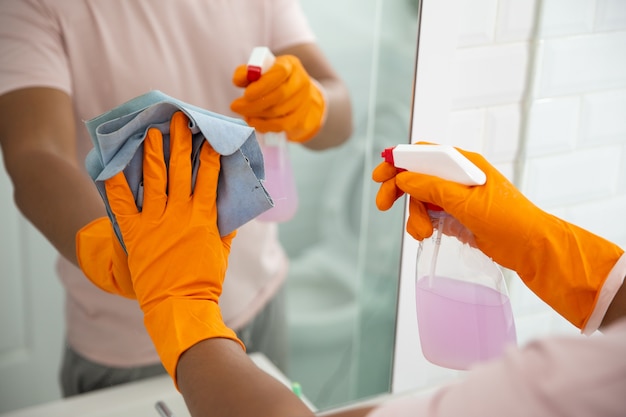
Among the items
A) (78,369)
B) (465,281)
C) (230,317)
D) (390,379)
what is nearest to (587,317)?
(465,281)

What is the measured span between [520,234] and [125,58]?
599mm

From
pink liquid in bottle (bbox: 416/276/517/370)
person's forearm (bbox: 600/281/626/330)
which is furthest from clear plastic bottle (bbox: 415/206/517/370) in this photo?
person's forearm (bbox: 600/281/626/330)

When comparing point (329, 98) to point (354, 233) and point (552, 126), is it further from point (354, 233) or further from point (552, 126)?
point (552, 126)

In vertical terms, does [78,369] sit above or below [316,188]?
below

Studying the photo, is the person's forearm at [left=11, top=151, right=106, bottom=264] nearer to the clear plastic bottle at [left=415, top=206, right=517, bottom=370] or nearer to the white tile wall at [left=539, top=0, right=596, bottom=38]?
the clear plastic bottle at [left=415, top=206, right=517, bottom=370]

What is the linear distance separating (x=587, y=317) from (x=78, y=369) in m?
0.75

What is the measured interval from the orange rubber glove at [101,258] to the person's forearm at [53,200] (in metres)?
0.03

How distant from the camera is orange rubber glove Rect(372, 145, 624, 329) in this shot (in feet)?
2.80

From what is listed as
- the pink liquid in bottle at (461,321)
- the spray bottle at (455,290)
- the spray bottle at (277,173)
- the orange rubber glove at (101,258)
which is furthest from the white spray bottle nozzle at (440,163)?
the orange rubber glove at (101,258)

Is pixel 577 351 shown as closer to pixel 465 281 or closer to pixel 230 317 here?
pixel 465 281

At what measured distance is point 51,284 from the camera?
0.96 meters

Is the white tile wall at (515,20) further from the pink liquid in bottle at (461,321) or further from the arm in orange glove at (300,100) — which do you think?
the pink liquid in bottle at (461,321)

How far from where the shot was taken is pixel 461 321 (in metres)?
0.88

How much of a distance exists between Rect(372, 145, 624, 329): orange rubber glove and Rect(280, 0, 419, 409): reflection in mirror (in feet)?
0.90
